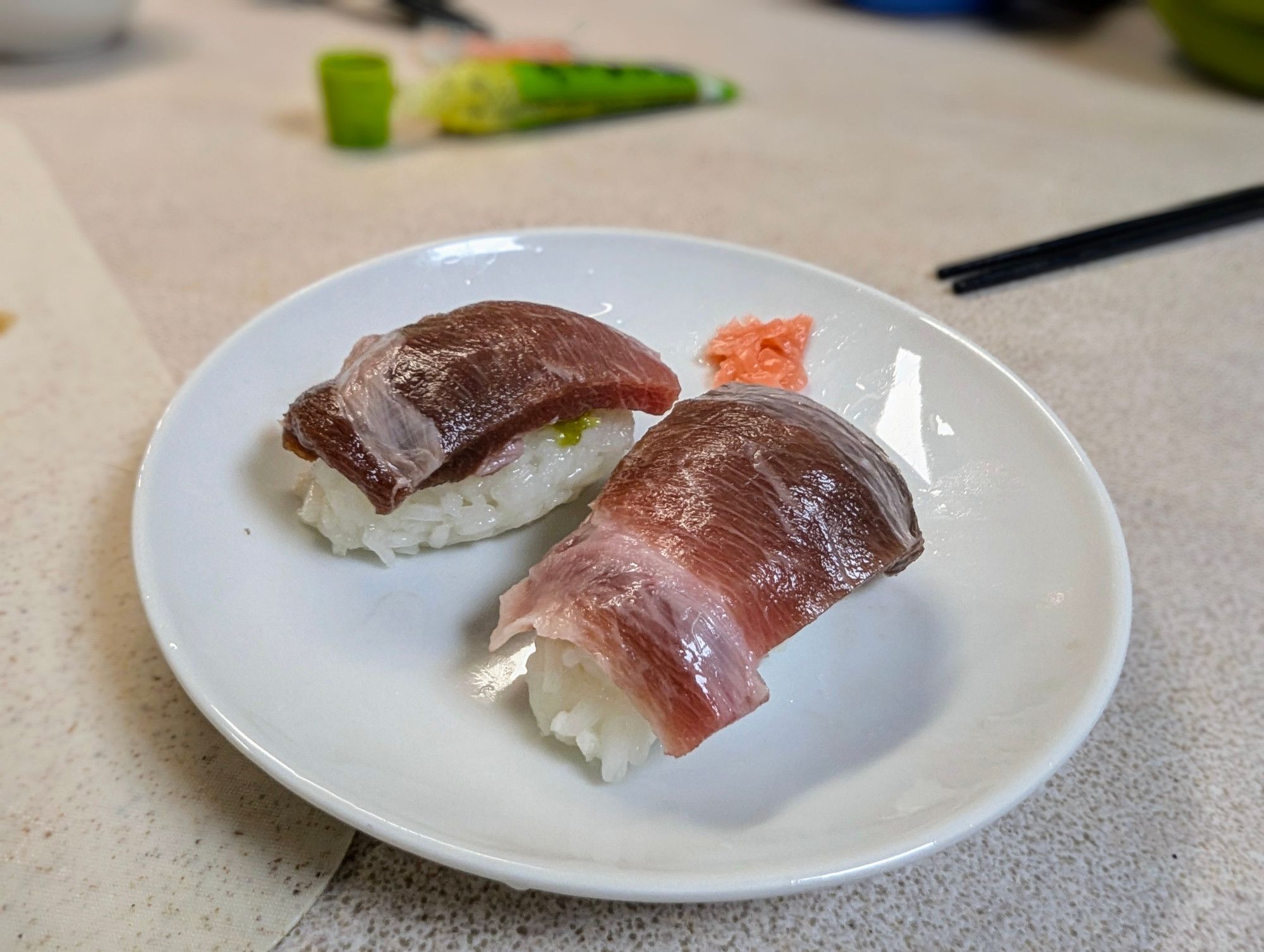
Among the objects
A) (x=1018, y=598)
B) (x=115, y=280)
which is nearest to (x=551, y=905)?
(x=1018, y=598)

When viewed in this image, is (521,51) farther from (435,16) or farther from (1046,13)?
(1046,13)

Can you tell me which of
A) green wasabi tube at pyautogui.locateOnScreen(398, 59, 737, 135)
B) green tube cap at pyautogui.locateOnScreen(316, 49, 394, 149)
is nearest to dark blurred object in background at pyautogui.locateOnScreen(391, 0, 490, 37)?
green wasabi tube at pyautogui.locateOnScreen(398, 59, 737, 135)

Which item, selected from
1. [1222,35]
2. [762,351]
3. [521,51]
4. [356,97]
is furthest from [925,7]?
[762,351]

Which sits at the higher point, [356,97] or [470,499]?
[356,97]

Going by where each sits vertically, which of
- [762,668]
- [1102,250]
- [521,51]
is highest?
[521,51]

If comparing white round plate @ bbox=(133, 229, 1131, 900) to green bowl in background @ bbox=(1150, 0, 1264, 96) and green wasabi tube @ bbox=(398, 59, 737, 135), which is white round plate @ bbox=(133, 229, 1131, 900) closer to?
green wasabi tube @ bbox=(398, 59, 737, 135)

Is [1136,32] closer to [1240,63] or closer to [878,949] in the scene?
[1240,63]
